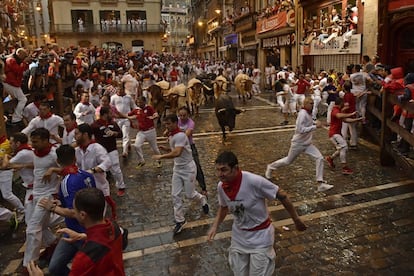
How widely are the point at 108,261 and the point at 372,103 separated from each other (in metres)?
9.86

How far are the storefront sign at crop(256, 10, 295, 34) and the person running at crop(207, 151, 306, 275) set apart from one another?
2097 centimetres

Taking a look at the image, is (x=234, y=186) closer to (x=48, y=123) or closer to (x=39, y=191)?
(x=39, y=191)

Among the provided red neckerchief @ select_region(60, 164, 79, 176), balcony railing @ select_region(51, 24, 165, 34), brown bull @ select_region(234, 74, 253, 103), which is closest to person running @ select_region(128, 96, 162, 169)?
red neckerchief @ select_region(60, 164, 79, 176)

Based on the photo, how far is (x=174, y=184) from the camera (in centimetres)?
605

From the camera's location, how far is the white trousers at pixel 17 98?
9562mm

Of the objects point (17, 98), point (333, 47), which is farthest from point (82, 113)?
point (333, 47)

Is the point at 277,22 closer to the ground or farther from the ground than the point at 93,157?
farther from the ground

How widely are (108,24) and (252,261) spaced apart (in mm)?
54100

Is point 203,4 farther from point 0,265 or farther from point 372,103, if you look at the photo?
point 0,265

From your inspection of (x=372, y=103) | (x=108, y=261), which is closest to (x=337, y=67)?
(x=372, y=103)

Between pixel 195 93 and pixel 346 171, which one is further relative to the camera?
pixel 195 93

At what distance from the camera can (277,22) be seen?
24.9 meters

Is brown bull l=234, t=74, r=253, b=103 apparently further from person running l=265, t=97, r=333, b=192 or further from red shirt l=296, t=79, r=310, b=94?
person running l=265, t=97, r=333, b=192

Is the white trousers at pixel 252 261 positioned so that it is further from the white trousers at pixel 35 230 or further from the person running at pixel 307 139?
the person running at pixel 307 139
